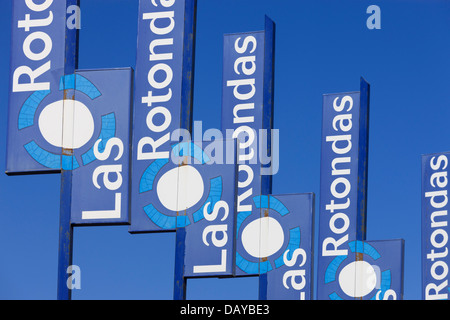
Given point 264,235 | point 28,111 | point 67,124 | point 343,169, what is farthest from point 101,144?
point 343,169

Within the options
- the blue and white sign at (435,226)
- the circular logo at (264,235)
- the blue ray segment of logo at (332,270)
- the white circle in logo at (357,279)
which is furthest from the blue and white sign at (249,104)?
the blue and white sign at (435,226)

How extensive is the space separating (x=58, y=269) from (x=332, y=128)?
9.30 m

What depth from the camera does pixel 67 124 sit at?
14.8 meters

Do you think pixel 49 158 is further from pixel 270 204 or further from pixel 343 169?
pixel 343 169

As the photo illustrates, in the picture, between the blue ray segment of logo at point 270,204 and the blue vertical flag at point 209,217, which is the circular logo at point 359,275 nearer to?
the blue ray segment of logo at point 270,204

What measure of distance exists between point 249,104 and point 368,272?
5.48 metres

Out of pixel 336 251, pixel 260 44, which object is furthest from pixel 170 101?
pixel 336 251

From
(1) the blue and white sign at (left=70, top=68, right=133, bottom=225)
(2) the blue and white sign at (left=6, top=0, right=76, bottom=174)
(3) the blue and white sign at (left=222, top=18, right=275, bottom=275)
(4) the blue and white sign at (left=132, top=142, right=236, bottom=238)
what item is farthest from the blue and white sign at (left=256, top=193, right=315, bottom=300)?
(2) the blue and white sign at (left=6, top=0, right=76, bottom=174)

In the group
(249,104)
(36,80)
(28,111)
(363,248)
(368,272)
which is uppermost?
(249,104)

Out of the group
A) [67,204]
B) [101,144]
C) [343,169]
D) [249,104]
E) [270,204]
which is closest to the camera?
[67,204]

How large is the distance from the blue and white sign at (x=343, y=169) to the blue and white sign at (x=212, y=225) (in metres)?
6.70

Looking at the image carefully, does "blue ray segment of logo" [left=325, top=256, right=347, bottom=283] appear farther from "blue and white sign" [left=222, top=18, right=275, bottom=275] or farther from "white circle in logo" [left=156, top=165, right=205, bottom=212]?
"white circle in logo" [left=156, top=165, right=205, bottom=212]

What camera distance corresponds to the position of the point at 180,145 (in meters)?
15.6
